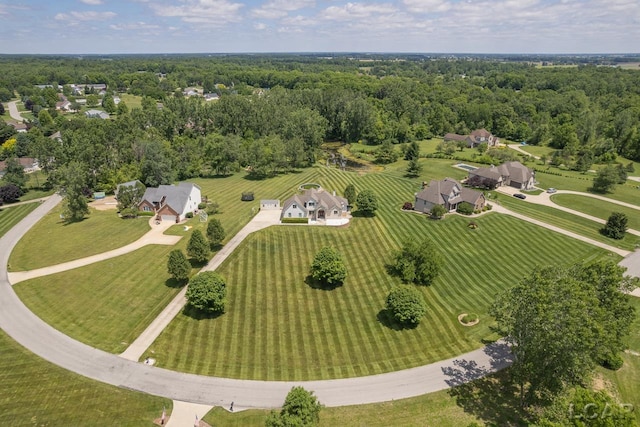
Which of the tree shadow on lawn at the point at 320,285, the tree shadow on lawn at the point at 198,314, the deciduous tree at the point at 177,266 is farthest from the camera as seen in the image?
the tree shadow on lawn at the point at 320,285

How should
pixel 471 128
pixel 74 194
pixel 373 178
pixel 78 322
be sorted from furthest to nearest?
pixel 471 128
pixel 373 178
pixel 74 194
pixel 78 322

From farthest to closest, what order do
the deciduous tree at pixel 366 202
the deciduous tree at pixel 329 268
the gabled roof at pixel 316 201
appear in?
the deciduous tree at pixel 366 202 < the gabled roof at pixel 316 201 < the deciduous tree at pixel 329 268

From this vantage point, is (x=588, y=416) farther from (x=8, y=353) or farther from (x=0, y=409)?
(x=8, y=353)

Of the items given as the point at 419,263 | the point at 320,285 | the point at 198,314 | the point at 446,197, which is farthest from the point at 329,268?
the point at 446,197

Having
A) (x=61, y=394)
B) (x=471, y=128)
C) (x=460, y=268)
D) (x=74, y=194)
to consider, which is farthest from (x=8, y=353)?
(x=471, y=128)

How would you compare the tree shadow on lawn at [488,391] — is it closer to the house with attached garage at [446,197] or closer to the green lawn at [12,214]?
the house with attached garage at [446,197]

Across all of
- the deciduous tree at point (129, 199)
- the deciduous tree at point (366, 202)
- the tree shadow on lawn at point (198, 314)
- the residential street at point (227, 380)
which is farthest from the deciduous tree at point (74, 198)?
the deciduous tree at point (366, 202)
